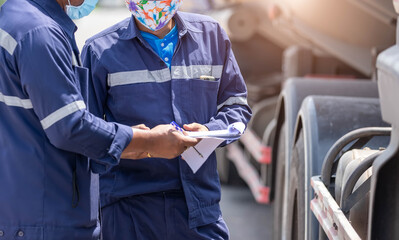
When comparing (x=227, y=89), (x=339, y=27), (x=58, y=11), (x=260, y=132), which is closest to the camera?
(x=58, y=11)

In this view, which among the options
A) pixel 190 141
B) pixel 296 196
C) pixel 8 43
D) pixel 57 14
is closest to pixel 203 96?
pixel 190 141

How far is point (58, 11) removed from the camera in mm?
2809

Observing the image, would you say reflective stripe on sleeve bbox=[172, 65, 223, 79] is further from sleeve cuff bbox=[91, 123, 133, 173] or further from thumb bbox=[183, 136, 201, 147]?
sleeve cuff bbox=[91, 123, 133, 173]

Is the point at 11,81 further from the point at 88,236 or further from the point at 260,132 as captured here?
the point at 260,132

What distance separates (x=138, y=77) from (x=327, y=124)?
4.48 feet

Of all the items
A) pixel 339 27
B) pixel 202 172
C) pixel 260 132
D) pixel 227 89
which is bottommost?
pixel 260 132

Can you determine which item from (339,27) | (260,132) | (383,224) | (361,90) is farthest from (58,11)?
(260,132)

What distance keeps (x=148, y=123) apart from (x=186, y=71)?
26cm

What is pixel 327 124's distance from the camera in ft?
14.4

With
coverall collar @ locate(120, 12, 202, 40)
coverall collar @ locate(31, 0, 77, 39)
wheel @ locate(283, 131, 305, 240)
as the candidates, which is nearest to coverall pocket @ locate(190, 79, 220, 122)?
coverall collar @ locate(120, 12, 202, 40)

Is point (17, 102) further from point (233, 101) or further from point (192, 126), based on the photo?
point (233, 101)

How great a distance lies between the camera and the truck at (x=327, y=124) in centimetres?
264

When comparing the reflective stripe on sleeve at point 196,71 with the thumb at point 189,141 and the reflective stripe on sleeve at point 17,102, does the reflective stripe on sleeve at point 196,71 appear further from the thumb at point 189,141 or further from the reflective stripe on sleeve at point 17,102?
the reflective stripe on sleeve at point 17,102

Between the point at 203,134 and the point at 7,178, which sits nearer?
the point at 7,178
